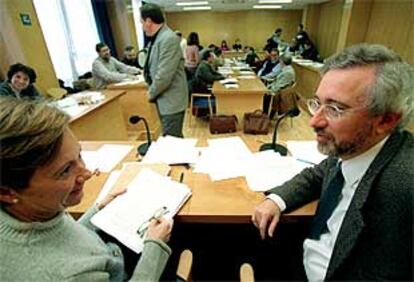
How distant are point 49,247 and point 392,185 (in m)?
0.88

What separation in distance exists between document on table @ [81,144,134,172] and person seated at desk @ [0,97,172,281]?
0.73 meters

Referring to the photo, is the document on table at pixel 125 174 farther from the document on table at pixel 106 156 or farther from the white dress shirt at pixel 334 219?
the white dress shirt at pixel 334 219

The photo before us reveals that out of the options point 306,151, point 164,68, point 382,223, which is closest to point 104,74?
point 164,68

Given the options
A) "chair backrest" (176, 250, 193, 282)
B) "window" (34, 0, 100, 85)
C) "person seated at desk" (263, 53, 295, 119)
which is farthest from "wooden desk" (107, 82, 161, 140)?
"chair backrest" (176, 250, 193, 282)

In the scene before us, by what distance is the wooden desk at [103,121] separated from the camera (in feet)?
8.99

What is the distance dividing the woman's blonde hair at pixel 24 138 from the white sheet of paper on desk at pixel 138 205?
440 mm

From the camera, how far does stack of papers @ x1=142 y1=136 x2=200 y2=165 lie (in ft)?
4.69

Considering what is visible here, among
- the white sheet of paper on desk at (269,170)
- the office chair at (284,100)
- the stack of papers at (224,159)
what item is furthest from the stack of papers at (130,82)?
the white sheet of paper on desk at (269,170)

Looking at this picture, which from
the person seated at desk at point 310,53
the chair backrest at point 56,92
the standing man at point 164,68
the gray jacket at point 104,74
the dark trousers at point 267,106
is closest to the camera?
the standing man at point 164,68

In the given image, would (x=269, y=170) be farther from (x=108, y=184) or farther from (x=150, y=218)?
(x=108, y=184)

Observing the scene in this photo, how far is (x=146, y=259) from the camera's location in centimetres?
82

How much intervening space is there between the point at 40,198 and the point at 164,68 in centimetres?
177

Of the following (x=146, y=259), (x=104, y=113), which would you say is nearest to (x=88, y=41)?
A: (x=104, y=113)

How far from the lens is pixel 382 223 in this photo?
0.78m
